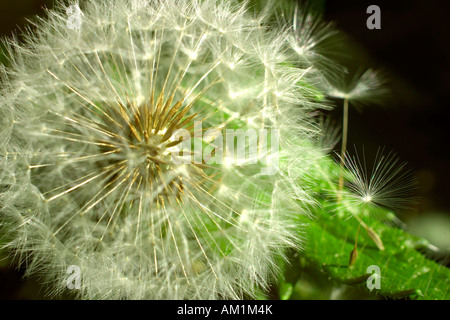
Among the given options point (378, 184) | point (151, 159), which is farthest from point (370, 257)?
point (151, 159)

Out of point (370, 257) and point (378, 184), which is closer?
point (378, 184)

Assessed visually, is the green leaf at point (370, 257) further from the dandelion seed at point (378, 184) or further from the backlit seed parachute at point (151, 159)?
the backlit seed parachute at point (151, 159)

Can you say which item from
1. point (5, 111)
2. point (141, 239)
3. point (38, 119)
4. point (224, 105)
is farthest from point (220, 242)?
point (5, 111)

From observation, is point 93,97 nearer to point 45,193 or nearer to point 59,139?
point 59,139

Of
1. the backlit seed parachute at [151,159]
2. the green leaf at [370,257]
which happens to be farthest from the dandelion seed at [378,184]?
the backlit seed parachute at [151,159]

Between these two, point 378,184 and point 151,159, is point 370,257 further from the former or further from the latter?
point 151,159

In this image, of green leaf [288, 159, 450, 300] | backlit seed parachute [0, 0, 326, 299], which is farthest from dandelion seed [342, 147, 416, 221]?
backlit seed parachute [0, 0, 326, 299]

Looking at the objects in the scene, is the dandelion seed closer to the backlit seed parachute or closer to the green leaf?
the green leaf

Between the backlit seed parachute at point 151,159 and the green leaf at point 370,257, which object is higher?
the backlit seed parachute at point 151,159
